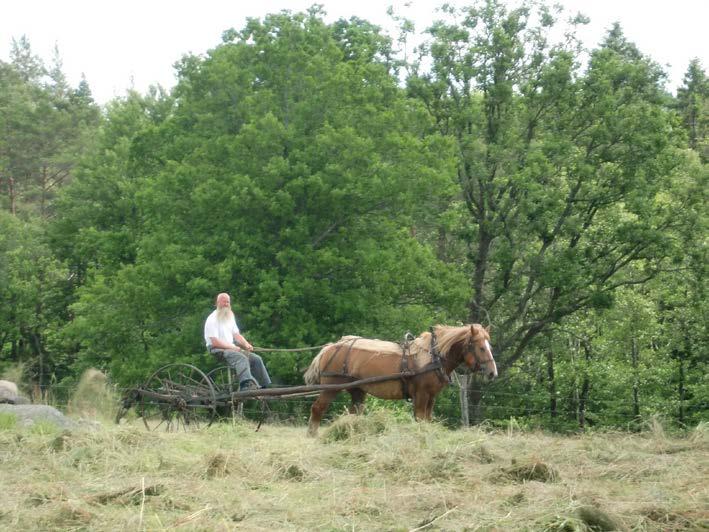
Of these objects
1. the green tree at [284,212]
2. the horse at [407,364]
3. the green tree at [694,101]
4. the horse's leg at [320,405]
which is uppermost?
the green tree at [694,101]

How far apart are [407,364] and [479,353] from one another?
0.91 meters

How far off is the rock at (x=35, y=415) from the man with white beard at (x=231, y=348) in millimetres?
2041

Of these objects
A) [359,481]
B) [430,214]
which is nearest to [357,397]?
[359,481]

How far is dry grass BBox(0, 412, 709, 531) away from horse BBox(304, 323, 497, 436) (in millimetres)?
2025

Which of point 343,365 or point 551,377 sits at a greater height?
point 343,365

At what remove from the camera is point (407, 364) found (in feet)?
38.1

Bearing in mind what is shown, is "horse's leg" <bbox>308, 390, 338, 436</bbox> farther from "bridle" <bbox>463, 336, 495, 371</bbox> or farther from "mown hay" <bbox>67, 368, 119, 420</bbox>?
"mown hay" <bbox>67, 368, 119, 420</bbox>

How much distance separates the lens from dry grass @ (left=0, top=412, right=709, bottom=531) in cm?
562

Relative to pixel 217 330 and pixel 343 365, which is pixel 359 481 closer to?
pixel 343 365

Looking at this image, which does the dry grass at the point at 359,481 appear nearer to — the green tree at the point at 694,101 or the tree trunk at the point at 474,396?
the tree trunk at the point at 474,396

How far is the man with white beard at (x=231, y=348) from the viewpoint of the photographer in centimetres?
1196

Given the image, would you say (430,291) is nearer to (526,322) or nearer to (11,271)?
(526,322)

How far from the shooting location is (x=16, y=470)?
763 centimetres

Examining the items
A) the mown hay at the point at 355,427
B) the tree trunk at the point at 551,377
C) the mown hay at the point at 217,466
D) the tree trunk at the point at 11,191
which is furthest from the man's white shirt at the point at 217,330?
the tree trunk at the point at 11,191
